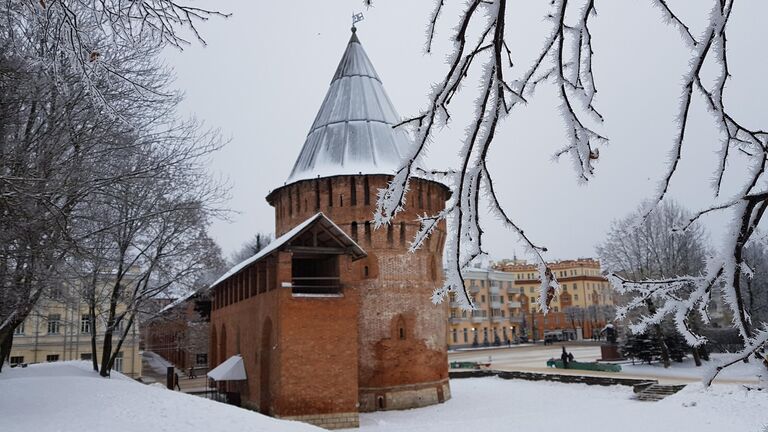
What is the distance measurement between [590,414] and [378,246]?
8376 millimetres

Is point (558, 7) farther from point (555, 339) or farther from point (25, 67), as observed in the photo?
point (555, 339)

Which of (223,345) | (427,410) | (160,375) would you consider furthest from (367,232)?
(160,375)

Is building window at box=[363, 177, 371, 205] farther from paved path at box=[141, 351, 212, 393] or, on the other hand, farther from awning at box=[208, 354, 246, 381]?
paved path at box=[141, 351, 212, 393]

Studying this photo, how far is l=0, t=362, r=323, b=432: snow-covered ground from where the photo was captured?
31.8 ft

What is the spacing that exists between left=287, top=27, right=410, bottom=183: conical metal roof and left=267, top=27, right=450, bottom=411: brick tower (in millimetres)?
44

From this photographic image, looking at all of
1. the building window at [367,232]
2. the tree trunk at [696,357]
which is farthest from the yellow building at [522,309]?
the building window at [367,232]

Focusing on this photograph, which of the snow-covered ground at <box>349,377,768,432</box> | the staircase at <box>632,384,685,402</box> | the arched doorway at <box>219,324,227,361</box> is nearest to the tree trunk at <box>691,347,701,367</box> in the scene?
the snow-covered ground at <box>349,377,768,432</box>

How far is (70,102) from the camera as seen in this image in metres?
8.89

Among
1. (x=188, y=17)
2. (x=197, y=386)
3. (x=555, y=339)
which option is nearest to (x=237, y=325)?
(x=197, y=386)

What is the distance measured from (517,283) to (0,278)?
59213 millimetres

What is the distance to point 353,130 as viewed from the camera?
2238cm

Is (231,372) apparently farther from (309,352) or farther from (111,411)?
(111,411)

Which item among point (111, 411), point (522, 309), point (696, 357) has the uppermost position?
point (522, 309)

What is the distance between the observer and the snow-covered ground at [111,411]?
9.68m
